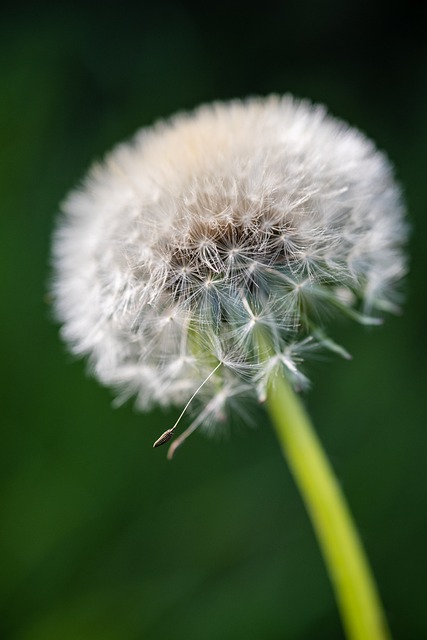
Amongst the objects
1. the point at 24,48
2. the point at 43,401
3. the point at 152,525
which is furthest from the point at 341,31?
the point at 152,525

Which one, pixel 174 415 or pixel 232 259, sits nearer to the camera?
pixel 232 259

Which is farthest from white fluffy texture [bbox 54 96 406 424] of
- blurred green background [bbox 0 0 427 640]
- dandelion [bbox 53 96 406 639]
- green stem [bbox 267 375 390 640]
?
blurred green background [bbox 0 0 427 640]

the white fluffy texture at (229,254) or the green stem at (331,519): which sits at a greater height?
the white fluffy texture at (229,254)

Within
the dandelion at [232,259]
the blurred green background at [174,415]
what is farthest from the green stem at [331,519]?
the blurred green background at [174,415]

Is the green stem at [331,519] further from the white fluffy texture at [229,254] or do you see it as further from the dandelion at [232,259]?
the white fluffy texture at [229,254]

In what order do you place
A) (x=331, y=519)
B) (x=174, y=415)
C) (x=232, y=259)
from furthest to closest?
(x=174, y=415) < (x=331, y=519) < (x=232, y=259)

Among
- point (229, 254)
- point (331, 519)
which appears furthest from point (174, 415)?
point (229, 254)

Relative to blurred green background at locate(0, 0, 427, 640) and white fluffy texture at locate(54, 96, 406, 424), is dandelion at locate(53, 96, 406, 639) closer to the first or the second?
white fluffy texture at locate(54, 96, 406, 424)

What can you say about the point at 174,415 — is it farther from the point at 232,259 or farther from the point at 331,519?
the point at 232,259
